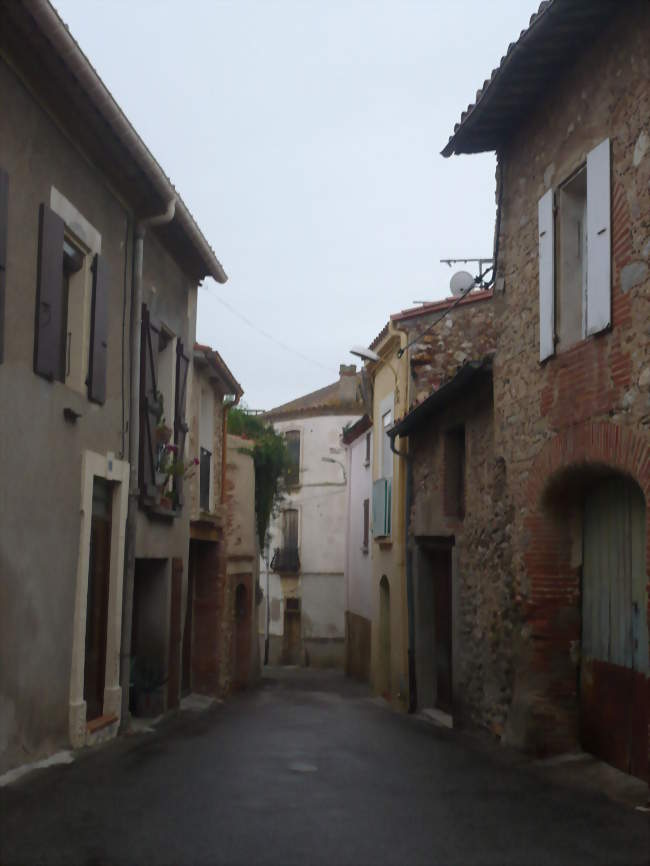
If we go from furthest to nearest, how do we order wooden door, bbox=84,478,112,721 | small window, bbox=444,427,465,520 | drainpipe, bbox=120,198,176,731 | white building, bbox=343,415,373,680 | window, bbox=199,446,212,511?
white building, bbox=343,415,373,680 → window, bbox=199,446,212,511 → small window, bbox=444,427,465,520 → drainpipe, bbox=120,198,176,731 → wooden door, bbox=84,478,112,721

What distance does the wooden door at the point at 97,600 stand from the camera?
1000cm

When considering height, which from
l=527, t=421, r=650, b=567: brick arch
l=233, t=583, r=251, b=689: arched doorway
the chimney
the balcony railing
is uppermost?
the chimney

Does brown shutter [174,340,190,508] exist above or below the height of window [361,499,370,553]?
above

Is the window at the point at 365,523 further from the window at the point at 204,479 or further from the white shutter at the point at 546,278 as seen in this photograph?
the white shutter at the point at 546,278

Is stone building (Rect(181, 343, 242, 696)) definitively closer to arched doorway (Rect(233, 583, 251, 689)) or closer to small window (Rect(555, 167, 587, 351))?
arched doorway (Rect(233, 583, 251, 689))

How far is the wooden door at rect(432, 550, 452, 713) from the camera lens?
15.2 metres

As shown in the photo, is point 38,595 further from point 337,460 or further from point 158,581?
point 337,460

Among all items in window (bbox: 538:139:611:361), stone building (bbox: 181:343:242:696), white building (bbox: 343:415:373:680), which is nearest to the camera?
window (bbox: 538:139:611:361)

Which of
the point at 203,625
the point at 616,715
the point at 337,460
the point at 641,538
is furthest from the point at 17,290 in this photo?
the point at 337,460

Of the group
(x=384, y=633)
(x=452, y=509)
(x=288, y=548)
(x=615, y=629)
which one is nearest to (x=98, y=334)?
(x=615, y=629)

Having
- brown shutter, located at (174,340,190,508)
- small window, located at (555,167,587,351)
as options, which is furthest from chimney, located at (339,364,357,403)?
small window, located at (555,167,587,351)

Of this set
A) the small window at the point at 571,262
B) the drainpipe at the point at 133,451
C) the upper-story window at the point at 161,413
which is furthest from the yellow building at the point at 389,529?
the small window at the point at 571,262

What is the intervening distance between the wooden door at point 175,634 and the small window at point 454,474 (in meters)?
3.65

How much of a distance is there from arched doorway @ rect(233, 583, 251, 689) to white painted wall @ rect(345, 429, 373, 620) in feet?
15.0
